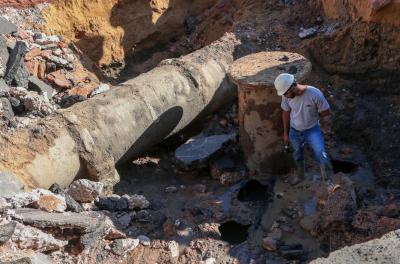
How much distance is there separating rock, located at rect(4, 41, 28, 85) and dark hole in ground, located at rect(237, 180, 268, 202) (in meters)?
3.67

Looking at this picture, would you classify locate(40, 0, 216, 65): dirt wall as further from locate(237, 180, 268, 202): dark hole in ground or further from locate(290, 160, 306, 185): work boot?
locate(290, 160, 306, 185): work boot

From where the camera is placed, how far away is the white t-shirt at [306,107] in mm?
5949

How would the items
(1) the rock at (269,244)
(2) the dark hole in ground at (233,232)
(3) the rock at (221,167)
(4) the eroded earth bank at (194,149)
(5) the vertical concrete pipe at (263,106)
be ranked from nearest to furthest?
(4) the eroded earth bank at (194,149), (1) the rock at (269,244), (2) the dark hole in ground at (233,232), (5) the vertical concrete pipe at (263,106), (3) the rock at (221,167)

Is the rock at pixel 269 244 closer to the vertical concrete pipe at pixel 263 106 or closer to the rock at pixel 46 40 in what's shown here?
the vertical concrete pipe at pixel 263 106

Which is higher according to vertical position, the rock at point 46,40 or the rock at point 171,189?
the rock at point 46,40

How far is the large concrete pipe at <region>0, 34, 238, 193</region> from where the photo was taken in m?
6.03

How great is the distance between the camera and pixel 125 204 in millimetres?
6062

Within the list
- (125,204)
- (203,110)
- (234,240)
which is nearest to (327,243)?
(234,240)

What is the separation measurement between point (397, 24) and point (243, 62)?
7.03ft

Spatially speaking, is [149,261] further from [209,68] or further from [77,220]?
[209,68]

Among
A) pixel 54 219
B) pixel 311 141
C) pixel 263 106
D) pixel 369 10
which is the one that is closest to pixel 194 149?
pixel 263 106

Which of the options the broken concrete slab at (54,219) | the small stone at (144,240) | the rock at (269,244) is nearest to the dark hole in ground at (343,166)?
the rock at (269,244)

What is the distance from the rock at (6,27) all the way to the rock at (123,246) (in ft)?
15.2

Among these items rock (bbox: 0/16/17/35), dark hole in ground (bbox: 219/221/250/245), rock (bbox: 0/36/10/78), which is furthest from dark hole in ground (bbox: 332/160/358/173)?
rock (bbox: 0/16/17/35)
